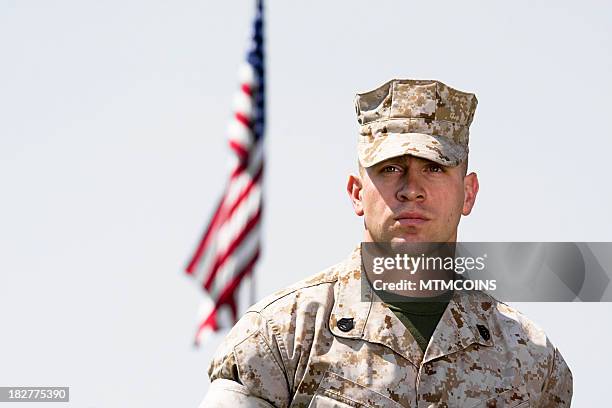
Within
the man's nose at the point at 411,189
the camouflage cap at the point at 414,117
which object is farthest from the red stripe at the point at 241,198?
the man's nose at the point at 411,189

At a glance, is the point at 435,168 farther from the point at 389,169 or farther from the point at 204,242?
the point at 204,242

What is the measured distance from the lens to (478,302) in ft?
24.1

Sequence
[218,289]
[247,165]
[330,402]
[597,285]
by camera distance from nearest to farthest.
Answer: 1. [330,402]
2. [597,285]
3. [218,289]
4. [247,165]

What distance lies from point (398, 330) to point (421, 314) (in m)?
0.25

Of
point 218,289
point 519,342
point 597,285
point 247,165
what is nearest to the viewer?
point 519,342

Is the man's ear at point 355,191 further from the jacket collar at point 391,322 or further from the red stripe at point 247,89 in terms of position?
the red stripe at point 247,89

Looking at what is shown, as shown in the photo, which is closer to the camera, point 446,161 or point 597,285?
point 446,161

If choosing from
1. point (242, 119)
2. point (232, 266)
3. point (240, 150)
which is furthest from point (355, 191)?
point (242, 119)

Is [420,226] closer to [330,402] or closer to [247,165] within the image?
[330,402]

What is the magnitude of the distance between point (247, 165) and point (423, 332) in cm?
1009

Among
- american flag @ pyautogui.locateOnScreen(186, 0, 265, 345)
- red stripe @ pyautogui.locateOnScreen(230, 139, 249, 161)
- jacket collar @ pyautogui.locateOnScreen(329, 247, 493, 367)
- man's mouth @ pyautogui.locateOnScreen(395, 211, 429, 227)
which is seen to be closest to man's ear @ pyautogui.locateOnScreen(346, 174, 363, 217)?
jacket collar @ pyautogui.locateOnScreen(329, 247, 493, 367)

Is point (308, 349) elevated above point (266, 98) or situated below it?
below

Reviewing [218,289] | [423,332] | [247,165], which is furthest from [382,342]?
[247,165]

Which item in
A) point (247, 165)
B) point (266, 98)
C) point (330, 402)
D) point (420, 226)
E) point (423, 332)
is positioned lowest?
point (330, 402)
